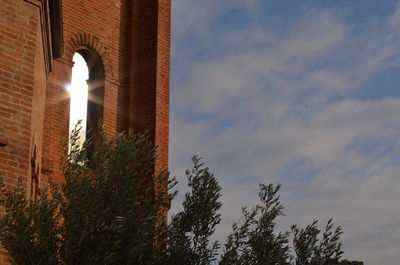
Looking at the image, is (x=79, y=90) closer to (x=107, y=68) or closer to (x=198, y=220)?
(x=107, y=68)

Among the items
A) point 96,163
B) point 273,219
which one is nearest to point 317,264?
point 273,219

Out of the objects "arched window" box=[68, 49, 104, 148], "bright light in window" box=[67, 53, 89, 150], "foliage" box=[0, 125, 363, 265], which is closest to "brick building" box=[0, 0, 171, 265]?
"arched window" box=[68, 49, 104, 148]

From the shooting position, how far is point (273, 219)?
9719 mm

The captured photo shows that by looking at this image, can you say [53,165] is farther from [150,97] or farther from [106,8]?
[106,8]

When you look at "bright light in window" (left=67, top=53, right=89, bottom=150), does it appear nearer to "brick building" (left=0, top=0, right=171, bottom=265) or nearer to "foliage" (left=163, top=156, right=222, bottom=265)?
"brick building" (left=0, top=0, right=171, bottom=265)

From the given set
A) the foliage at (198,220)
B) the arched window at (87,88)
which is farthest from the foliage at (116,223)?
the arched window at (87,88)

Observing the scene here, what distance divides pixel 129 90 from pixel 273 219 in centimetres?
693

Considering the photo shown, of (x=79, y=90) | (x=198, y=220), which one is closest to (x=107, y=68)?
(x=79, y=90)

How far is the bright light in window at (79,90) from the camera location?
1508 cm

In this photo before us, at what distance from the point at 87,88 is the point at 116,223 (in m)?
8.14

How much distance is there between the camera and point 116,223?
25.2 ft

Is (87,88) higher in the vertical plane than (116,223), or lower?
higher

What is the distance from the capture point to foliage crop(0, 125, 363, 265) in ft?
25.1

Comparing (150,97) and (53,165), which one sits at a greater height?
(150,97)
